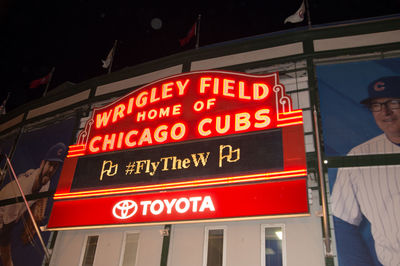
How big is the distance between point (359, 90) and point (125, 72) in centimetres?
1135

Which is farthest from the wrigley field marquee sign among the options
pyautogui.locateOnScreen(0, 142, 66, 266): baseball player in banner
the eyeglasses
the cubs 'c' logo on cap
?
pyautogui.locateOnScreen(0, 142, 66, 266): baseball player in banner

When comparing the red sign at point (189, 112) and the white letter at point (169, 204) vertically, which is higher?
the red sign at point (189, 112)

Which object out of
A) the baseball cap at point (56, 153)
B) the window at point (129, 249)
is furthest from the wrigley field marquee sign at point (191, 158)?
the baseball cap at point (56, 153)

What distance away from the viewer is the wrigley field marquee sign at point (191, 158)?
9.92 meters

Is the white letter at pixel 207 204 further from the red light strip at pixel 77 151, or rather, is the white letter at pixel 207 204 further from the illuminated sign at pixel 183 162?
the red light strip at pixel 77 151

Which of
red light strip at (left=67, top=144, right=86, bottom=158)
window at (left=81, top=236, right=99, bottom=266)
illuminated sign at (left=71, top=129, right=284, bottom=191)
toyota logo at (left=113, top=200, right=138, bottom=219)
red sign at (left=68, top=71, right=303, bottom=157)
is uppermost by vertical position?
red sign at (left=68, top=71, right=303, bottom=157)

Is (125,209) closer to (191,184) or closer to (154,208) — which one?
(154,208)

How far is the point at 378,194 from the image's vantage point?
10.5 metres

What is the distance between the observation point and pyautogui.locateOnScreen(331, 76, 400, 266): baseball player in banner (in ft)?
32.2

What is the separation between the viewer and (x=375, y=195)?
10484 mm

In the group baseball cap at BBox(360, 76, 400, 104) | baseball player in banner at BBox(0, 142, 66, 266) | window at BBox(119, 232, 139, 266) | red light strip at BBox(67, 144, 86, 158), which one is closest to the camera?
baseball cap at BBox(360, 76, 400, 104)

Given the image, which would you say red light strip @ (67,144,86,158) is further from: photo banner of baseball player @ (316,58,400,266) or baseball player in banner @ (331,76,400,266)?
baseball player in banner @ (331,76,400,266)

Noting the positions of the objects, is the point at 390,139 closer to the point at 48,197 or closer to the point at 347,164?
the point at 347,164

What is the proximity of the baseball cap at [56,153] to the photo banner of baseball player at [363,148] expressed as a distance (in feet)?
42.2
